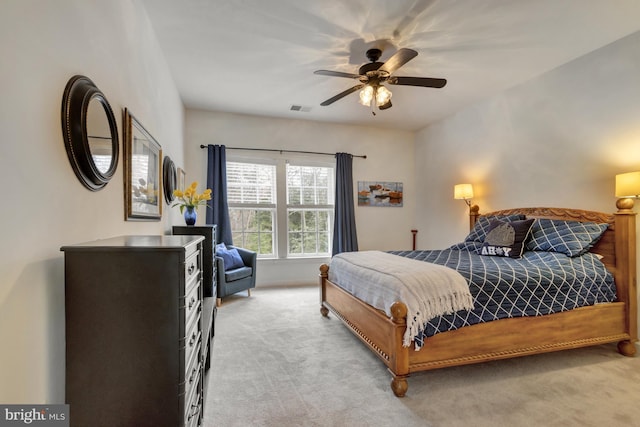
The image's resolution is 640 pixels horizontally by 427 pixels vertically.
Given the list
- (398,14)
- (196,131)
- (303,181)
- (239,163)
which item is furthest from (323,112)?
(398,14)

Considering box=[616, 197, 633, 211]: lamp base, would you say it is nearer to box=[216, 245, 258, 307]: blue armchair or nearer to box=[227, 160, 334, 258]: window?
box=[227, 160, 334, 258]: window

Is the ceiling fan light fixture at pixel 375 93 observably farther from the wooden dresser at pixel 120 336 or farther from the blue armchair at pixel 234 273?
the blue armchair at pixel 234 273

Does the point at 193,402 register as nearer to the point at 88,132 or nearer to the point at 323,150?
the point at 88,132

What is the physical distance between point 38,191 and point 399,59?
2.42 m

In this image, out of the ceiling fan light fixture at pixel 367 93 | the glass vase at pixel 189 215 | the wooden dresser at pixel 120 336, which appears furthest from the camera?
the glass vase at pixel 189 215

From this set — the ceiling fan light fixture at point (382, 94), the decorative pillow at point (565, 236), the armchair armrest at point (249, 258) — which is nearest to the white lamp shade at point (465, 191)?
the decorative pillow at point (565, 236)

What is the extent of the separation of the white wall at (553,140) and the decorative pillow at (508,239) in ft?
2.03

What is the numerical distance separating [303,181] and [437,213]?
238 centimetres

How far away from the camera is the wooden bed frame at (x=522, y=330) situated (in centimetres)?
210

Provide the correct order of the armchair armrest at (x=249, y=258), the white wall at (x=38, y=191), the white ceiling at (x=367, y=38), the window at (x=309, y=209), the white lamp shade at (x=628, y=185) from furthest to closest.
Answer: the window at (x=309, y=209) < the armchair armrest at (x=249, y=258) < the white lamp shade at (x=628, y=185) < the white ceiling at (x=367, y=38) < the white wall at (x=38, y=191)

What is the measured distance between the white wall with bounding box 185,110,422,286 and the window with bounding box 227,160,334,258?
0.23m

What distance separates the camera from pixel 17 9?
0.95m

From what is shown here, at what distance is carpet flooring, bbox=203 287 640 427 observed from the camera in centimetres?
181

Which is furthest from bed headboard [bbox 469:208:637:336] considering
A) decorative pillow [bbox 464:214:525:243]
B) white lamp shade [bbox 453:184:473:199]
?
white lamp shade [bbox 453:184:473:199]
